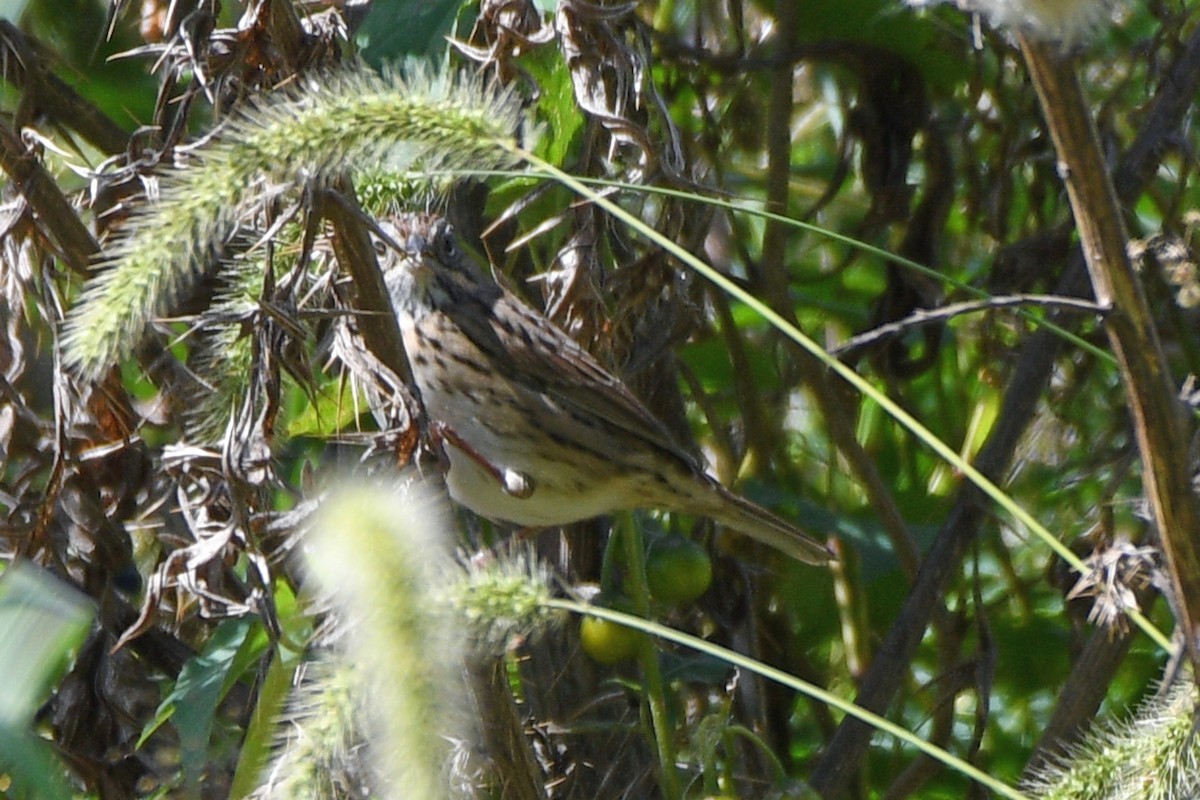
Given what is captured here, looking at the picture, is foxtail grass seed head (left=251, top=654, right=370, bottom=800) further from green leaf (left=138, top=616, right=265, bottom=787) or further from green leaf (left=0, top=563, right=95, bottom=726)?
green leaf (left=138, top=616, right=265, bottom=787)

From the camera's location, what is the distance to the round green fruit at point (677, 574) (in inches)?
102

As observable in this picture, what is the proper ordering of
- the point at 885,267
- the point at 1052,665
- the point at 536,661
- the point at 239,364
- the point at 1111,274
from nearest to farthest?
the point at 1111,274 < the point at 239,364 < the point at 536,661 < the point at 1052,665 < the point at 885,267

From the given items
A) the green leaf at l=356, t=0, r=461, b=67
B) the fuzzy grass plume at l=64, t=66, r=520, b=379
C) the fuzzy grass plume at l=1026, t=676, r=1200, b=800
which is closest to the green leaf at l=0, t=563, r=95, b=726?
the fuzzy grass plume at l=64, t=66, r=520, b=379

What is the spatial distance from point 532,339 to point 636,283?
55 cm

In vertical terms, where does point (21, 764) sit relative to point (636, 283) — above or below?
above

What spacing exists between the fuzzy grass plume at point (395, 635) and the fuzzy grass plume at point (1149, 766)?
0.54 m

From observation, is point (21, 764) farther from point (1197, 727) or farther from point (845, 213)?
point (845, 213)

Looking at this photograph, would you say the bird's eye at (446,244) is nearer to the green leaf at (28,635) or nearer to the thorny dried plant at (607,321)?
the thorny dried plant at (607,321)

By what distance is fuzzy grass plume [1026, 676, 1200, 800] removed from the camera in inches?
53.6

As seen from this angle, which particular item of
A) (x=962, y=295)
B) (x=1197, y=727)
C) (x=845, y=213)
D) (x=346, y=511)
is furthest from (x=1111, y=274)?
(x=845, y=213)

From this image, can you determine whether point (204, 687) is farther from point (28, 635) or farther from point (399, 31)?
point (399, 31)

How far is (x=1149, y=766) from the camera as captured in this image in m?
1.38

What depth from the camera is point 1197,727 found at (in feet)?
4.49

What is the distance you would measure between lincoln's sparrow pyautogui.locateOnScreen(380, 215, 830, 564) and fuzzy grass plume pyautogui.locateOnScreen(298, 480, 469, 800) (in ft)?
4.23
